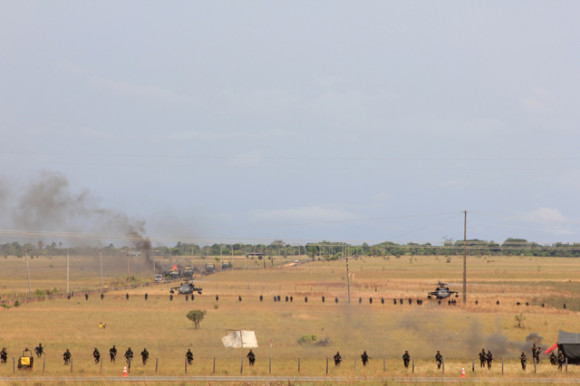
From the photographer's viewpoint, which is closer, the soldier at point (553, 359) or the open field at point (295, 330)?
the open field at point (295, 330)

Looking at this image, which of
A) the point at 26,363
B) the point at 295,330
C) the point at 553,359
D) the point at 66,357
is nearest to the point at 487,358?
the point at 553,359

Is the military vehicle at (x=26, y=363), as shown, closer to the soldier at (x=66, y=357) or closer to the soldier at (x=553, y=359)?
the soldier at (x=66, y=357)

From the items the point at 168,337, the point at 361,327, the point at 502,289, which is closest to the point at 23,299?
the point at 168,337

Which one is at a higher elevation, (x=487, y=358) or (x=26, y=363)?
(x=26, y=363)

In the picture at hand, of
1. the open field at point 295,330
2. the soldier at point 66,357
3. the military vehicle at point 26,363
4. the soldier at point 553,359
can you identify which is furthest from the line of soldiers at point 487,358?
the military vehicle at point 26,363

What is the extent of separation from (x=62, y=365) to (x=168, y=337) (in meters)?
15.4

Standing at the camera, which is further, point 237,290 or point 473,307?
point 237,290

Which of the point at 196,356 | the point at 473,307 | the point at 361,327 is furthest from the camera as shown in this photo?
the point at 473,307

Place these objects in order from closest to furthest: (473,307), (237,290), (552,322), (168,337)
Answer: (168,337), (552,322), (473,307), (237,290)

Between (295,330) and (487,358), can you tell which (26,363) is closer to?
(295,330)

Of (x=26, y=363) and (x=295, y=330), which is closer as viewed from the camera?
(x=26, y=363)

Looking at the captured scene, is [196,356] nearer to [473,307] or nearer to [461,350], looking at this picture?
[461,350]

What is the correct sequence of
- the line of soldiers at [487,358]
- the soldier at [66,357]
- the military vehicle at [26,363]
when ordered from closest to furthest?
1. the military vehicle at [26,363]
2. the soldier at [66,357]
3. the line of soldiers at [487,358]

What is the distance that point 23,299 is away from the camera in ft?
323
